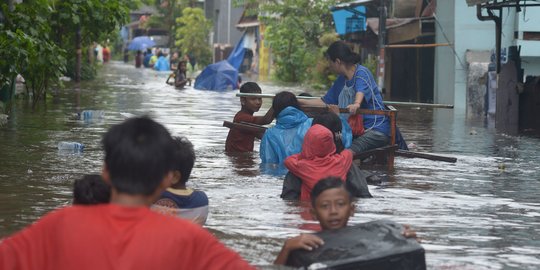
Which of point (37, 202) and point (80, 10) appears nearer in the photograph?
point (37, 202)

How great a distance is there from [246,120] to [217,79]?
2328 centimetres

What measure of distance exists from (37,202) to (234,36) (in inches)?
2652

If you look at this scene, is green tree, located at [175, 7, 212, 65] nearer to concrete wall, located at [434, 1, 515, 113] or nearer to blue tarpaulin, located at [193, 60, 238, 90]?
blue tarpaulin, located at [193, 60, 238, 90]

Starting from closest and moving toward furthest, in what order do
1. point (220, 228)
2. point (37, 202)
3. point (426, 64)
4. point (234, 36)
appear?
A: point (220, 228) → point (37, 202) → point (426, 64) → point (234, 36)

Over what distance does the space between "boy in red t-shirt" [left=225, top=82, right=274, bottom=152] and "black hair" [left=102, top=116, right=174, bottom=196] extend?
8717 millimetres

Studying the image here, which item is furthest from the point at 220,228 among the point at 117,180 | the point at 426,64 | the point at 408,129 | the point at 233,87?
the point at 233,87

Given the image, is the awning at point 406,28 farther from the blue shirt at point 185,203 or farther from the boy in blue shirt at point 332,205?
the boy in blue shirt at point 332,205

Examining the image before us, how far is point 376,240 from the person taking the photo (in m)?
5.11

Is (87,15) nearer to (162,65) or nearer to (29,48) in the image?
(29,48)

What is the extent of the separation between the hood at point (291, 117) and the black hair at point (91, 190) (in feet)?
20.4

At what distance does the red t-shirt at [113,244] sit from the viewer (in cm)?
366

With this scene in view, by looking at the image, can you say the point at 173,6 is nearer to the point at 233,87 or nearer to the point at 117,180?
the point at 233,87


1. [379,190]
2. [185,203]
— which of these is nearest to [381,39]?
[379,190]

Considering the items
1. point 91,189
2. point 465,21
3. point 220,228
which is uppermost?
point 465,21
